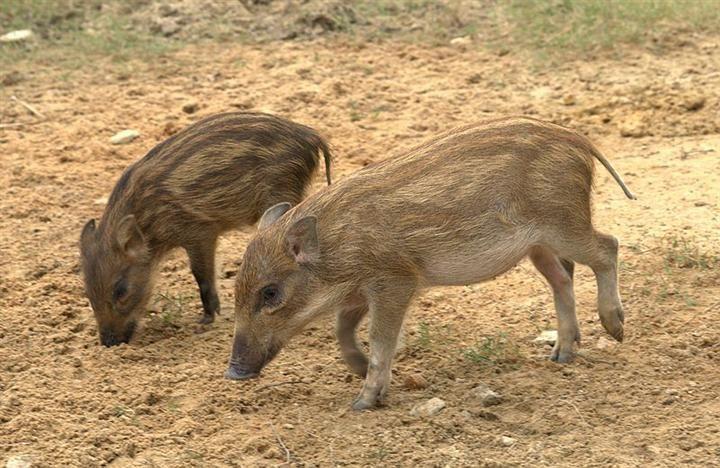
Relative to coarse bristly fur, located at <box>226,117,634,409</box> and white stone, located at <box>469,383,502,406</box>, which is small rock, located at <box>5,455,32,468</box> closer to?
coarse bristly fur, located at <box>226,117,634,409</box>

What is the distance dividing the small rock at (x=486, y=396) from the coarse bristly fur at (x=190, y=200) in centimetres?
186

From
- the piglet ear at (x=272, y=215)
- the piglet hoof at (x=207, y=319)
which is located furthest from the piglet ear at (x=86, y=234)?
the piglet ear at (x=272, y=215)

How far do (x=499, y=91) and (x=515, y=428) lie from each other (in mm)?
4834

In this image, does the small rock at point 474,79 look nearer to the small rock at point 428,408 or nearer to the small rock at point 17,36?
the small rock at point 17,36

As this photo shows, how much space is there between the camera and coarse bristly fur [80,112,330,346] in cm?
681

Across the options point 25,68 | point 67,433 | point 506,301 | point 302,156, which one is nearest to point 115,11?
point 25,68

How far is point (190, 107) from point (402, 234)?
4626 millimetres

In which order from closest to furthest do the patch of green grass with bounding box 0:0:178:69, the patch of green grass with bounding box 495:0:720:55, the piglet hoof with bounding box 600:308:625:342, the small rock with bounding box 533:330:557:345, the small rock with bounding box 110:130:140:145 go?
the piglet hoof with bounding box 600:308:625:342 < the small rock with bounding box 533:330:557:345 < the small rock with bounding box 110:130:140:145 < the patch of green grass with bounding box 495:0:720:55 < the patch of green grass with bounding box 0:0:178:69

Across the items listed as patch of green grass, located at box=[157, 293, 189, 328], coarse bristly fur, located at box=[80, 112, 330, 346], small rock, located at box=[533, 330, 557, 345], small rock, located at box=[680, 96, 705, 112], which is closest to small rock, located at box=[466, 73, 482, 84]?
small rock, located at box=[680, 96, 705, 112]

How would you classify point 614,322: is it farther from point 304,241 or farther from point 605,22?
point 605,22

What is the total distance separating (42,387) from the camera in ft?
19.6

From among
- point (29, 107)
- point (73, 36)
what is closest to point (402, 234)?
point (29, 107)

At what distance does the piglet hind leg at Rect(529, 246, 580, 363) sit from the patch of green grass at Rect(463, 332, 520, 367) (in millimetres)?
180

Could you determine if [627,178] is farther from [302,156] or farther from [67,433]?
[67,433]
